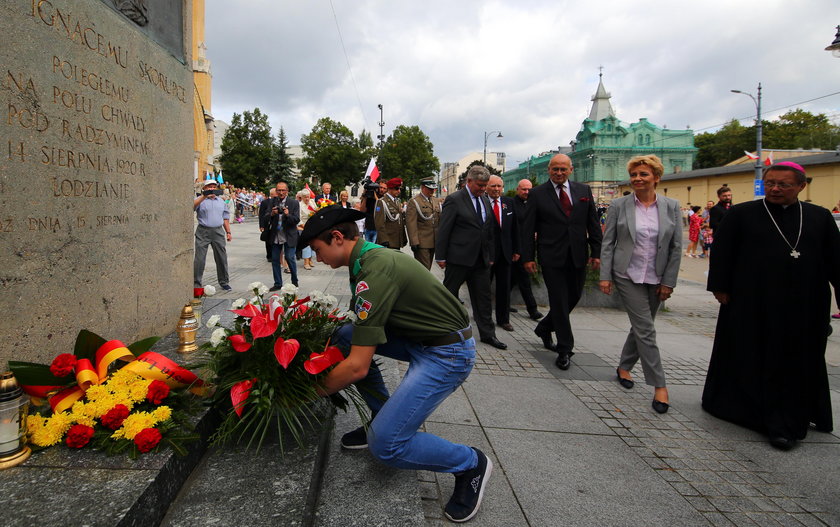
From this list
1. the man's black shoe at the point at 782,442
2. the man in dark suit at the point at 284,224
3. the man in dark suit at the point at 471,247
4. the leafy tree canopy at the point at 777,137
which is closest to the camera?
the man's black shoe at the point at 782,442

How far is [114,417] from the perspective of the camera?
7.36 ft

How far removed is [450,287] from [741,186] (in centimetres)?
3634

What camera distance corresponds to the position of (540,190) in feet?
17.8

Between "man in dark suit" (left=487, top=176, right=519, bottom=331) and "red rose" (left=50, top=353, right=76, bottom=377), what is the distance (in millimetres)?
4678

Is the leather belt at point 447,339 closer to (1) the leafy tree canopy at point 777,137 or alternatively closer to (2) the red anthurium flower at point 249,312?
(2) the red anthurium flower at point 249,312

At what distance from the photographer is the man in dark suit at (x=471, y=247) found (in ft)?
19.1

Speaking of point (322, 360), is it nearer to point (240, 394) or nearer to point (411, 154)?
point (240, 394)

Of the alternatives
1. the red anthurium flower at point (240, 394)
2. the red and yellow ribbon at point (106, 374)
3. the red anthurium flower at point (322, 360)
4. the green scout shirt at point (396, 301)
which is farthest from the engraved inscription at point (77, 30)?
the red anthurium flower at point (322, 360)

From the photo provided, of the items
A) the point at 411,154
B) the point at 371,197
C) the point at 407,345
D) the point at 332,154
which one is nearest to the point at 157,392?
the point at 407,345

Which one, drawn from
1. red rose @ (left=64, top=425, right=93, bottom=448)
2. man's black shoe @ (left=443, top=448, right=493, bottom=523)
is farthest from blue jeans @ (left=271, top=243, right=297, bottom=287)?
man's black shoe @ (left=443, top=448, right=493, bottom=523)

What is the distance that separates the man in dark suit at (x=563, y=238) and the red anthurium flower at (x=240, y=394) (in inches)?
135

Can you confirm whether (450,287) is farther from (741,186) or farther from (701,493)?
(741,186)

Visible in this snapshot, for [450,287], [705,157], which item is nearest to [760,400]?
[450,287]

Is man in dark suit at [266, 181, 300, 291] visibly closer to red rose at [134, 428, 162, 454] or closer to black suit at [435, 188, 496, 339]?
black suit at [435, 188, 496, 339]
